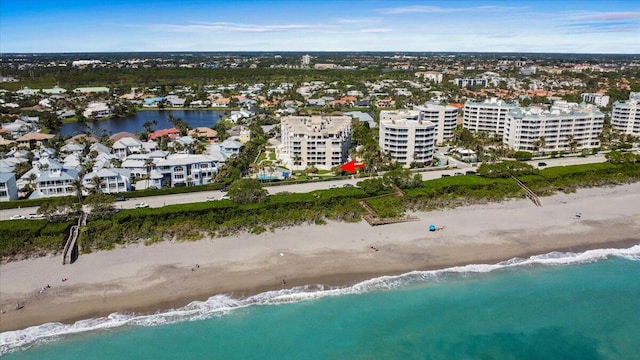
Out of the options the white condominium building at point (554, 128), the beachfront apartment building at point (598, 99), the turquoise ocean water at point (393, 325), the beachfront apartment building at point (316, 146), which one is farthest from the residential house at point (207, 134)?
the beachfront apartment building at point (598, 99)

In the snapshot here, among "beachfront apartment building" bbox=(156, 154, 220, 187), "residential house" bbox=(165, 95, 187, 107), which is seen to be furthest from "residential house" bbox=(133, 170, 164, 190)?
"residential house" bbox=(165, 95, 187, 107)

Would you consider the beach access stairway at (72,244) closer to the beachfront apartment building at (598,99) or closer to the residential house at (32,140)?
the residential house at (32,140)

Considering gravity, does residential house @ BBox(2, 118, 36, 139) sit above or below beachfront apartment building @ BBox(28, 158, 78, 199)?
above

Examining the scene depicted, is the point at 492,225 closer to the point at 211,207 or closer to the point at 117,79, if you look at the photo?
the point at 211,207

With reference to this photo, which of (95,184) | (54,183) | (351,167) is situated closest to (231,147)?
(351,167)

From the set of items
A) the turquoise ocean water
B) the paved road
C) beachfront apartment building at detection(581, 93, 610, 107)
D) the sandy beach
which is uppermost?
beachfront apartment building at detection(581, 93, 610, 107)

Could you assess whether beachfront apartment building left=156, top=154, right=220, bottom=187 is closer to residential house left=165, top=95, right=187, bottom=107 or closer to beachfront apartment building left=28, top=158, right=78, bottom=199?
beachfront apartment building left=28, top=158, right=78, bottom=199

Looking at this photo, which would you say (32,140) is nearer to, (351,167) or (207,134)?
(207,134)
